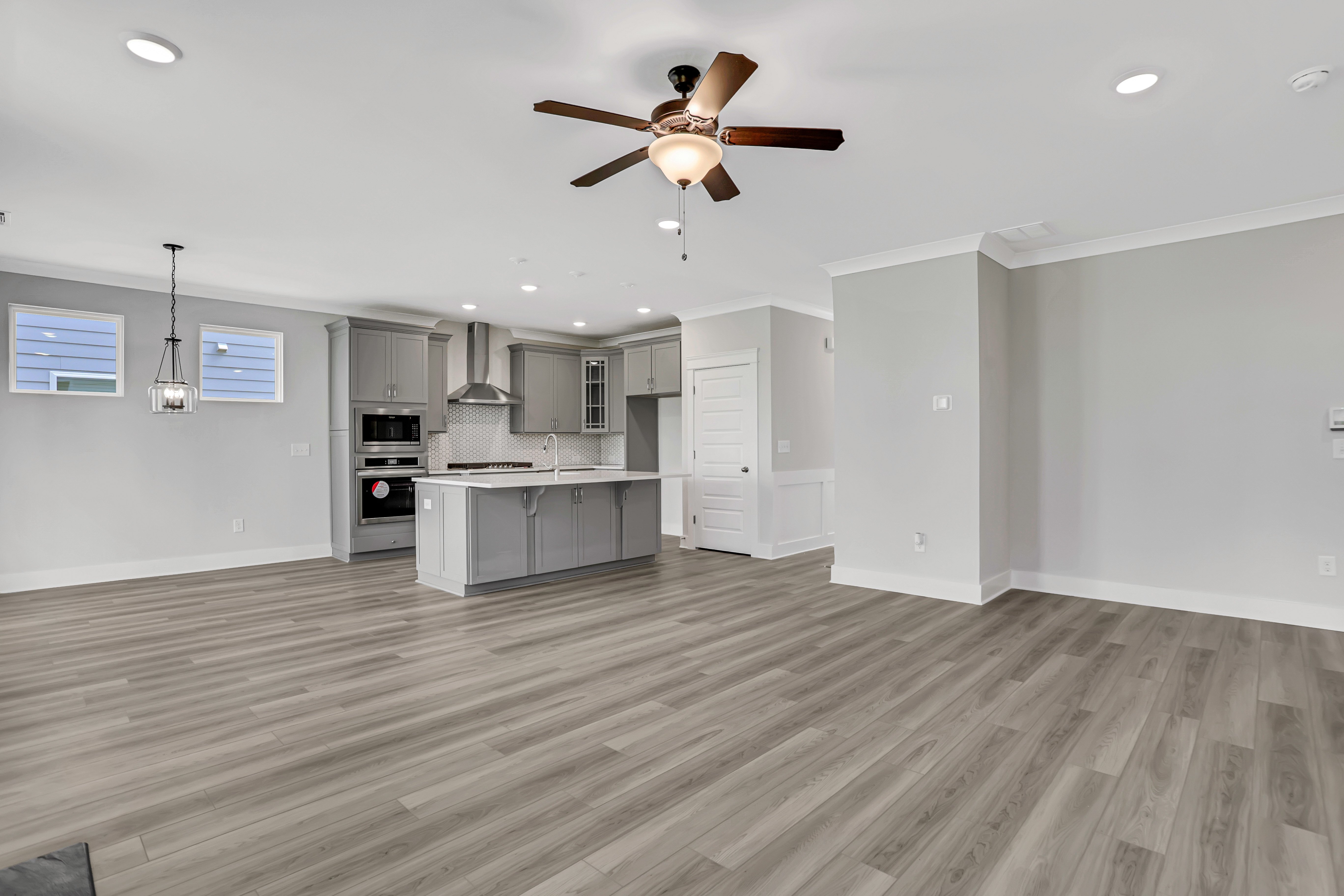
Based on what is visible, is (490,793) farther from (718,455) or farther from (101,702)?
(718,455)

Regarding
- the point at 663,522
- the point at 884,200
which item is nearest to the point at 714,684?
the point at 884,200

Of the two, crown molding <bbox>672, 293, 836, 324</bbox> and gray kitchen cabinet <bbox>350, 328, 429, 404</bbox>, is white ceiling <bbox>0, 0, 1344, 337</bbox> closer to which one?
crown molding <bbox>672, 293, 836, 324</bbox>

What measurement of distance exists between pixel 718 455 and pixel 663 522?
2.22m

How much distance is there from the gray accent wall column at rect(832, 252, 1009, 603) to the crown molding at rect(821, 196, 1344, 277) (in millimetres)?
69

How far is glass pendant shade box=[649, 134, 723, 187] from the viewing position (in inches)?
103

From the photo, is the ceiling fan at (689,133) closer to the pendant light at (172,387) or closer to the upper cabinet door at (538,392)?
the pendant light at (172,387)

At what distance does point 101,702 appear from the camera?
3064mm

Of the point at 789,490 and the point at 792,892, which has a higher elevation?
the point at 789,490

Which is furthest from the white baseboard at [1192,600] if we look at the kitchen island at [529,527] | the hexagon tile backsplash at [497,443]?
the hexagon tile backsplash at [497,443]

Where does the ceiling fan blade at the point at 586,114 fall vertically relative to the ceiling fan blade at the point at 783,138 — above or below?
above

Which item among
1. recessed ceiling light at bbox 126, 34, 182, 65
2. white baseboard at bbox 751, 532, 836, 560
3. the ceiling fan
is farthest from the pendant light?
white baseboard at bbox 751, 532, 836, 560

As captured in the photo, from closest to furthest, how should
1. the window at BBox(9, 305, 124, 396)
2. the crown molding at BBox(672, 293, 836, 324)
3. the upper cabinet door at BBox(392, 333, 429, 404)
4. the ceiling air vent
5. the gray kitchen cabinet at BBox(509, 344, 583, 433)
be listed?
the ceiling air vent < the window at BBox(9, 305, 124, 396) < the crown molding at BBox(672, 293, 836, 324) < the upper cabinet door at BBox(392, 333, 429, 404) < the gray kitchen cabinet at BBox(509, 344, 583, 433)

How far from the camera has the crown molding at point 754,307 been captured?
6.73 m

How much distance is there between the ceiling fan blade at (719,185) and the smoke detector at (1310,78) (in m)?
2.28
